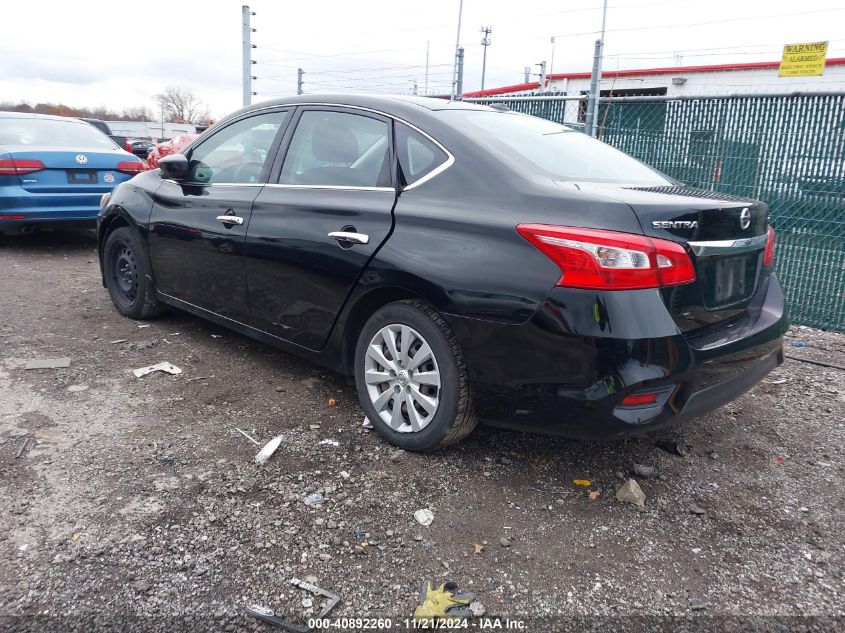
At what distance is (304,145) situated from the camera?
3842 mm

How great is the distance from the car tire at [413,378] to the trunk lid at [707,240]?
92cm

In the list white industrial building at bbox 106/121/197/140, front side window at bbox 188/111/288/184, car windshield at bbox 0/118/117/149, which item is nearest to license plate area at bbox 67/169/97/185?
car windshield at bbox 0/118/117/149

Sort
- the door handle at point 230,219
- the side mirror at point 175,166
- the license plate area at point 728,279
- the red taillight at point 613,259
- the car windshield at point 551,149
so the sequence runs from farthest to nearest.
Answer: the side mirror at point 175,166, the door handle at point 230,219, the car windshield at point 551,149, the license plate area at point 728,279, the red taillight at point 613,259

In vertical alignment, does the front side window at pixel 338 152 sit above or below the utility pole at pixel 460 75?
below

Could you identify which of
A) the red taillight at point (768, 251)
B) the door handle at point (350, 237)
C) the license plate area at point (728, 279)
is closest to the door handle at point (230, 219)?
the door handle at point (350, 237)

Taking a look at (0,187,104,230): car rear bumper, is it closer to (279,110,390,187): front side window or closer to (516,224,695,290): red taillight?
(279,110,390,187): front side window

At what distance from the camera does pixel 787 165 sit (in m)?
5.82

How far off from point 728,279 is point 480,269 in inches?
41.0

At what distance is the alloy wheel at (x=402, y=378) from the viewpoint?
3076 mm

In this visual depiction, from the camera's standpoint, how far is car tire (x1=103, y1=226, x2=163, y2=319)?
4.97m

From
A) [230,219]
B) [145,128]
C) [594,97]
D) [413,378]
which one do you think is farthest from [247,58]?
[145,128]

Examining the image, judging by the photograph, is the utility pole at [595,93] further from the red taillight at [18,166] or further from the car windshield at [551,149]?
the red taillight at [18,166]

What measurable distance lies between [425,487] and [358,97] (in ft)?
6.80

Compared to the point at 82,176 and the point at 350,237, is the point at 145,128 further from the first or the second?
the point at 350,237
